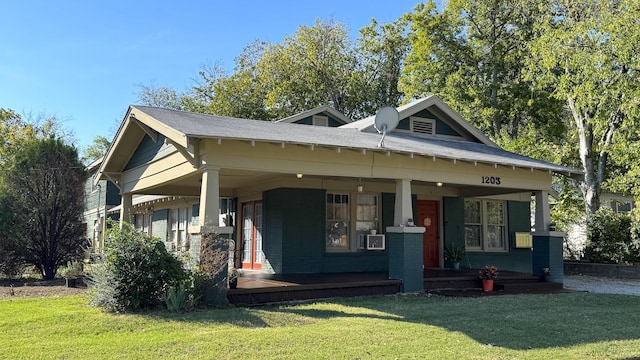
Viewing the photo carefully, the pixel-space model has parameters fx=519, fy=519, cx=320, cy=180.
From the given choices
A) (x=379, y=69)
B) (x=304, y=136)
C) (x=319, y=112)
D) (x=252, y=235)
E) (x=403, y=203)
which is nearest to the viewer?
(x=304, y=136)

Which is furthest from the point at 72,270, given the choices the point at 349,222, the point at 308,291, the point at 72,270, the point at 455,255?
the point at 455,255

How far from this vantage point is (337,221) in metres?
13.7

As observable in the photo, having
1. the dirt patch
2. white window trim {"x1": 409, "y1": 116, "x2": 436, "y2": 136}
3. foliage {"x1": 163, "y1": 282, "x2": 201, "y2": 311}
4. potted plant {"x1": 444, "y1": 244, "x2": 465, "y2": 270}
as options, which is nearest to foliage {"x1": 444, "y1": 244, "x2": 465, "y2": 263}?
potted plant {"x1": 444, "y1": 244, "x2": 465, "y2": 270}

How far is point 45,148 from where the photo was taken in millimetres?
15312

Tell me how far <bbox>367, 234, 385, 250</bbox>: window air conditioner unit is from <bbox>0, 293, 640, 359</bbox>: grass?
3.28 meters

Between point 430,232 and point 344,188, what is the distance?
334 cm

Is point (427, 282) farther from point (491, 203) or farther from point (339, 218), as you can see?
point (491, 203)

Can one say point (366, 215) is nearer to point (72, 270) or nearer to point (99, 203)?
point (72, 270)

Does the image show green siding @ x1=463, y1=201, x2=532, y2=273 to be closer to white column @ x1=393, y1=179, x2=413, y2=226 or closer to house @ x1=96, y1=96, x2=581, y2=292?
house @ x1=96, y1=96, x2=581, y2=292

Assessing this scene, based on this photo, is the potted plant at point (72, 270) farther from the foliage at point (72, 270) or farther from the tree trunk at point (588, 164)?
the tree trunk at point (588, 164)

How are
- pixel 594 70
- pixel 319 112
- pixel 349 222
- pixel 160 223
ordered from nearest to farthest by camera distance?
pixel 349 222 < pixel 594 70 < pixel 319 112 < pixel 160 223

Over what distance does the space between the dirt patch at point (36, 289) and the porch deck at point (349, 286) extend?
3.94m

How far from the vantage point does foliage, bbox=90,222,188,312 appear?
8344 mm

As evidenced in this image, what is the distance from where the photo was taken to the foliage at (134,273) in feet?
27.4
